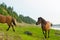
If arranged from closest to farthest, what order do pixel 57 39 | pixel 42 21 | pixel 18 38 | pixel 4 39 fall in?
1. pixel 4 39
2. pixel 18 38
3. pixel 42 21
4. pixel 57 39

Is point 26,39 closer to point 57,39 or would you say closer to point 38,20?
point 38,20

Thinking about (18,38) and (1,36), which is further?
(18,38)

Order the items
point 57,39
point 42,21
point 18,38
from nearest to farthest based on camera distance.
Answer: point 18,38
point 42,21
point 57,39

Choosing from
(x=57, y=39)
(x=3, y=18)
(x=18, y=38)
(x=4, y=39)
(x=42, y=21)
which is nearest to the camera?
(x=4, y=39)

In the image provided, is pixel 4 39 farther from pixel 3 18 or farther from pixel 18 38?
pixel 3 18

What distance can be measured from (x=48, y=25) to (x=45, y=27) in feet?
2.63

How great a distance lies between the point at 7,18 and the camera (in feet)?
68.5

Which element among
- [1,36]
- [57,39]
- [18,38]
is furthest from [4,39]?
[57,39]

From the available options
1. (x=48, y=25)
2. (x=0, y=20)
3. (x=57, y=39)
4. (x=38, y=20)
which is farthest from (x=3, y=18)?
(x=57, y=39)

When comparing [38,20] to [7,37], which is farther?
[38,20]

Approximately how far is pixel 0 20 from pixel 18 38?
164 inches

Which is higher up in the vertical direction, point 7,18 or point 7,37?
point 7,18

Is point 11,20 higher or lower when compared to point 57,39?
higher

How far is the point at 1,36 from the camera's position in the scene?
635 inches
